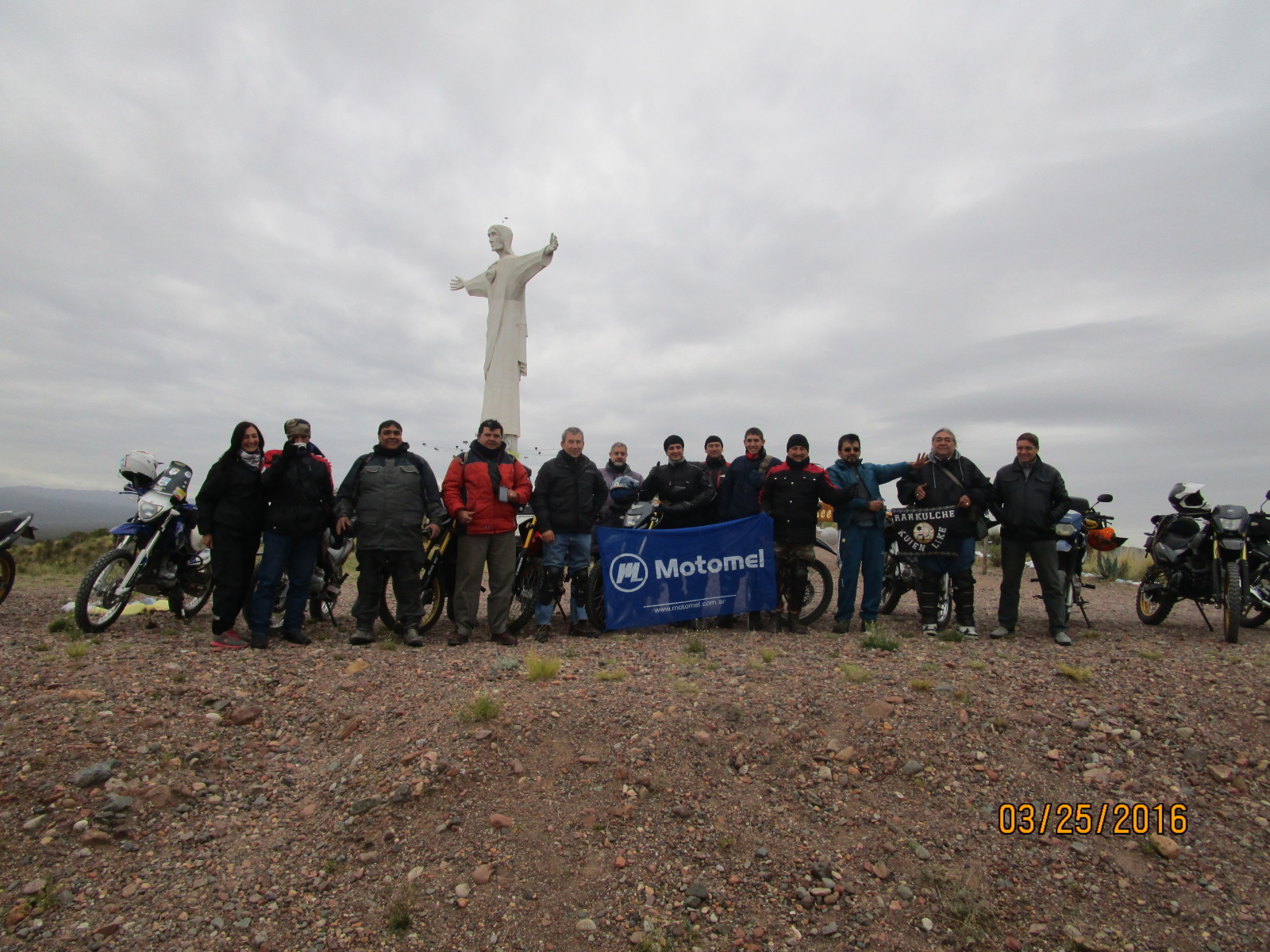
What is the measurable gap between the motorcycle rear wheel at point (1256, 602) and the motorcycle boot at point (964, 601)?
2676mm

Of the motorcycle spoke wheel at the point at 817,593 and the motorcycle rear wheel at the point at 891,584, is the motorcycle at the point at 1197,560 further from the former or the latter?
the motorcycle spoke wheel at the point at 817,593

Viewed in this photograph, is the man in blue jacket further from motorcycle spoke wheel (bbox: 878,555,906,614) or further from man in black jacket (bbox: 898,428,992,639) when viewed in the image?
motorcycle spoke wheel (bbox: 878,555,906,614)

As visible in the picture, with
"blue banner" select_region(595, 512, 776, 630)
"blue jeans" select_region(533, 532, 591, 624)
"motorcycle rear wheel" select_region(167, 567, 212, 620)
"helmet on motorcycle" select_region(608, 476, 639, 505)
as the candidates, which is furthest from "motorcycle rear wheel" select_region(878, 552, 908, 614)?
"motorcycle rear wheel" select_region(167, 567, 212, 620)

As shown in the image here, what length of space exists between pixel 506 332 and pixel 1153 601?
38.0ft

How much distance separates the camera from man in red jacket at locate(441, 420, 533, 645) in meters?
6.37

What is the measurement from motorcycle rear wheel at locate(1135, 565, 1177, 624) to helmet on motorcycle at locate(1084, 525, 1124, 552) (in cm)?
55

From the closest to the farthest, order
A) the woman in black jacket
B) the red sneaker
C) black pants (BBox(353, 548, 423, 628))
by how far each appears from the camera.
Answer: the red sneaker, the woman in black jacket, black pants (BBox(353, 548, 423, 628))

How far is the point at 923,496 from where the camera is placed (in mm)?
7055

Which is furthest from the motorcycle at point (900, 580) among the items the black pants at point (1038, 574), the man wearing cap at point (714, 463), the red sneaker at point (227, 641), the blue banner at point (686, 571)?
the red sneaker at point (227, 641)

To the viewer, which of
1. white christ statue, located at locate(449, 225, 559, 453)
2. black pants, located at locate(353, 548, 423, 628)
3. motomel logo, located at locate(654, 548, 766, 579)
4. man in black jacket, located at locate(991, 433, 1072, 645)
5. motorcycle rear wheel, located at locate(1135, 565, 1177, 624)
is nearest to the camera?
black pants, located at locate(353, 548, 423, 628)

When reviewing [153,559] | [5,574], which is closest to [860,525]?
[153,559]

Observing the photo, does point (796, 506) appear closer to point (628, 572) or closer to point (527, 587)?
point (628, 572)

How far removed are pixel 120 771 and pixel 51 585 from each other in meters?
8.61

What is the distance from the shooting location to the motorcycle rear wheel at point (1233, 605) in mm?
6449
